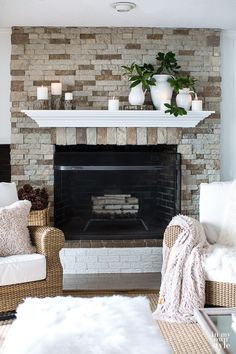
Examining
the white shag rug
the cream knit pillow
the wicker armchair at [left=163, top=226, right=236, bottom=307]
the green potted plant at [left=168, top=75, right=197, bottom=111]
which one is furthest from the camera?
the green potted plant at [left=168, top=75, right=197, bottom=111]

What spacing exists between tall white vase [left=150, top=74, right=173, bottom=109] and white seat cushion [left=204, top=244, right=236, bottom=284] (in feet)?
6.37

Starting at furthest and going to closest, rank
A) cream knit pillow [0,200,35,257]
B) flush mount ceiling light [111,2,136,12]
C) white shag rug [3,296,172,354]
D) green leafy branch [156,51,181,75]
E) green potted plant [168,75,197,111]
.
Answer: green leafy branch [156,51,181,75] → green potted plant [168,75,197,111] → flush mount ceiling light [111,2,136,12] → cream knit pillow [0,200,35,257] → white shag rug [3,296,172,354]

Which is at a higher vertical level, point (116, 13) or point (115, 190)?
point (116, 13)

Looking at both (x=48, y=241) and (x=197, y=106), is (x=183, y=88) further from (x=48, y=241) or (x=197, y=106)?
(x=48, y=241)

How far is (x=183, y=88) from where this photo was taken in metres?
4.76

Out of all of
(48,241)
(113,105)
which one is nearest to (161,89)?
(113,105)

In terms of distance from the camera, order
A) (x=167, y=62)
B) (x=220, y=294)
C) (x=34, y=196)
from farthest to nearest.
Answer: (x=167, y=62), (x=34, y=196), (x=220, y=294)

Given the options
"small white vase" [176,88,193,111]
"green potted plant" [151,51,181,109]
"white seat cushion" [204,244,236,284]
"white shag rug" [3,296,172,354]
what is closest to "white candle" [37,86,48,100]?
"green potted plant" [151,51,181,109]

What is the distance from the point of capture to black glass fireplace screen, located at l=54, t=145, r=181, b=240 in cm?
490

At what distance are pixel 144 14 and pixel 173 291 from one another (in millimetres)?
2464

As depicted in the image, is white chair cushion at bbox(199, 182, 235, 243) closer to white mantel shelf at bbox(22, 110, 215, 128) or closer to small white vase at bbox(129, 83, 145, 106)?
white mantel shelf at bbox(22, 110, 215, 128)

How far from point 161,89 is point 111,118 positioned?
0.54m

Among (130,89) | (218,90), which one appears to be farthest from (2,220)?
(218,90)

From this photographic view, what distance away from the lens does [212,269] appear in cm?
312
